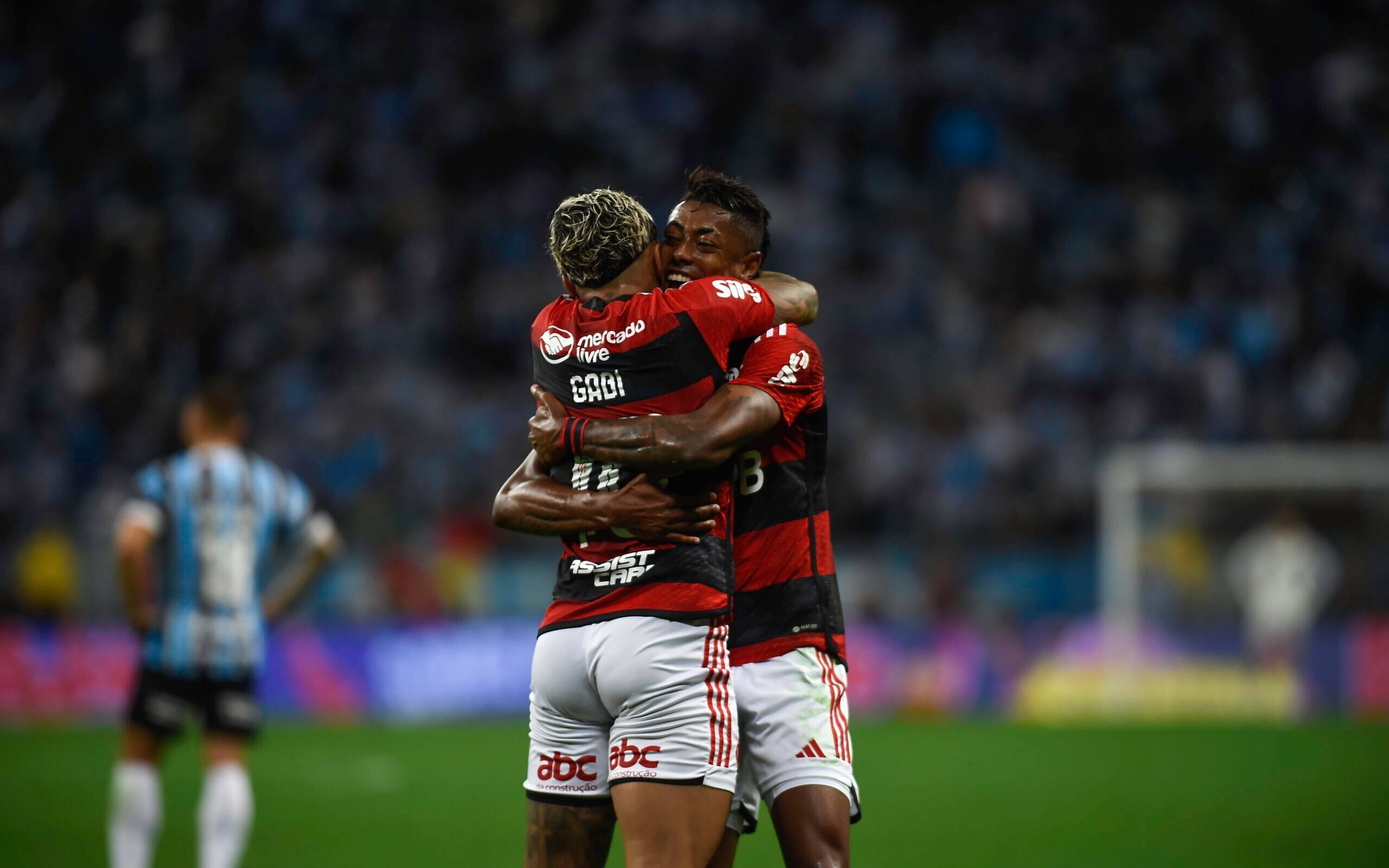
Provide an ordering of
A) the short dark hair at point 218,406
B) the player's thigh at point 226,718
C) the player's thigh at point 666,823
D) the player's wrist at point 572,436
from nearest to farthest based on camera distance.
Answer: the player's thigh at point 666,823 → the player's wrist at point 572,436 → the player's thigh at point 226,718 → the short dark hair at point 218,406

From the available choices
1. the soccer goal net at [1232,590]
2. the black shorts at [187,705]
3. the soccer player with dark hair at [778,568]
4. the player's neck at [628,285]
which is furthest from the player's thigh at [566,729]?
the soccer goal net at [1232,590]

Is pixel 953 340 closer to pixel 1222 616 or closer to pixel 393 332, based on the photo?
pixel 1222 616

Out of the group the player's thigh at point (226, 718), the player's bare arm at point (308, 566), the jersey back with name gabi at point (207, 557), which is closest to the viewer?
the player's thigh at point (226, 718)

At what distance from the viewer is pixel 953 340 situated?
19516mm

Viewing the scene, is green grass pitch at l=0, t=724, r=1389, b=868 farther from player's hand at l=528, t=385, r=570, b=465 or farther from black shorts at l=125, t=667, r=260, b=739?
player's hand at l=528, t=385, r=570, b=465

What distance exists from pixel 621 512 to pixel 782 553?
2.35 feet

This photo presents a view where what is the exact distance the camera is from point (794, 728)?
4.25 meters

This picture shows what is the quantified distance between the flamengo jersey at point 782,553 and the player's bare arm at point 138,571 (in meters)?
3.42

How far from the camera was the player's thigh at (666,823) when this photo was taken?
3.64m

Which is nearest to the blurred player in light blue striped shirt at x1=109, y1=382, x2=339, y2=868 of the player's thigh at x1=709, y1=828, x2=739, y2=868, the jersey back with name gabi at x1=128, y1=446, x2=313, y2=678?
the jersey back with name gabi at x1=128, y1=446, x2=313, y2=678

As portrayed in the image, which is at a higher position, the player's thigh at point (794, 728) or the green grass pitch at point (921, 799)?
the player's thigh at point (794, 728)

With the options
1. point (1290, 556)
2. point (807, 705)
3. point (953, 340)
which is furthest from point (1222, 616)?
point (807, 705)

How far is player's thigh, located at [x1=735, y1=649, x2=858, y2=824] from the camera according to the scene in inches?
167

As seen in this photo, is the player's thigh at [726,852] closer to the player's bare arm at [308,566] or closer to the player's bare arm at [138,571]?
the player's bare arm at [138,571]
